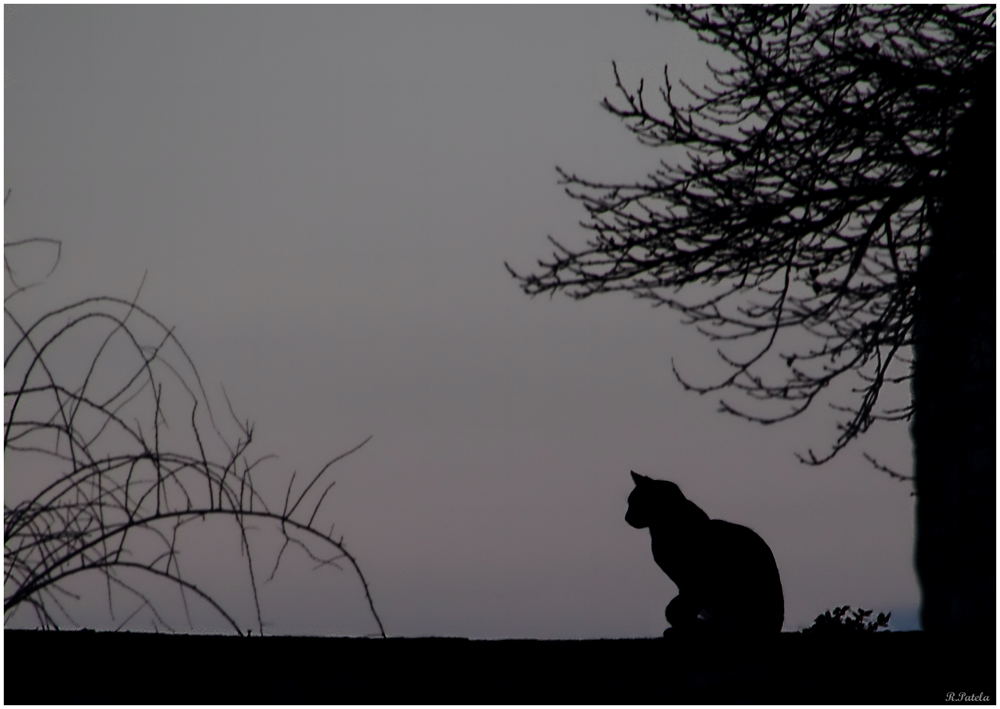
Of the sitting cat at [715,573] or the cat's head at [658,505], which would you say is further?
the cat's head at [658,505]

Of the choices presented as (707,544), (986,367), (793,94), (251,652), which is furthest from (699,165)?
(251,652)

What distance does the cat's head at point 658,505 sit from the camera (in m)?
4.05

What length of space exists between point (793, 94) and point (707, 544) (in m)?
3.26

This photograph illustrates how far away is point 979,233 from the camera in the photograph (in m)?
5.59

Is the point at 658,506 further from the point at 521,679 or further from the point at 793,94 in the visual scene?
the point at 793,94

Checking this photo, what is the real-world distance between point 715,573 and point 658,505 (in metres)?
0.40

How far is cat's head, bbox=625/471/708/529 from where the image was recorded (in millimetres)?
4055

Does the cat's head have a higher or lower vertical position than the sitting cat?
higher

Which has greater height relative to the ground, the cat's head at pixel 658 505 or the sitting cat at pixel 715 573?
the cat's head at pixel 658 505

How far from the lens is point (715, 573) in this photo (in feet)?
12.7

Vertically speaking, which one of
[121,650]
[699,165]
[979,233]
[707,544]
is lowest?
[121,650]

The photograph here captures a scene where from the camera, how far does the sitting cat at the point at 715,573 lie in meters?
3.86

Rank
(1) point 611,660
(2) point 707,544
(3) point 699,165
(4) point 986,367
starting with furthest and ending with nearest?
(4) point 986,367 → (3) point 699,165 → (2) point 707,544 → (1) point 611,660

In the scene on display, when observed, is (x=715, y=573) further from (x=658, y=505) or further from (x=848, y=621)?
(x=848, y=621)
